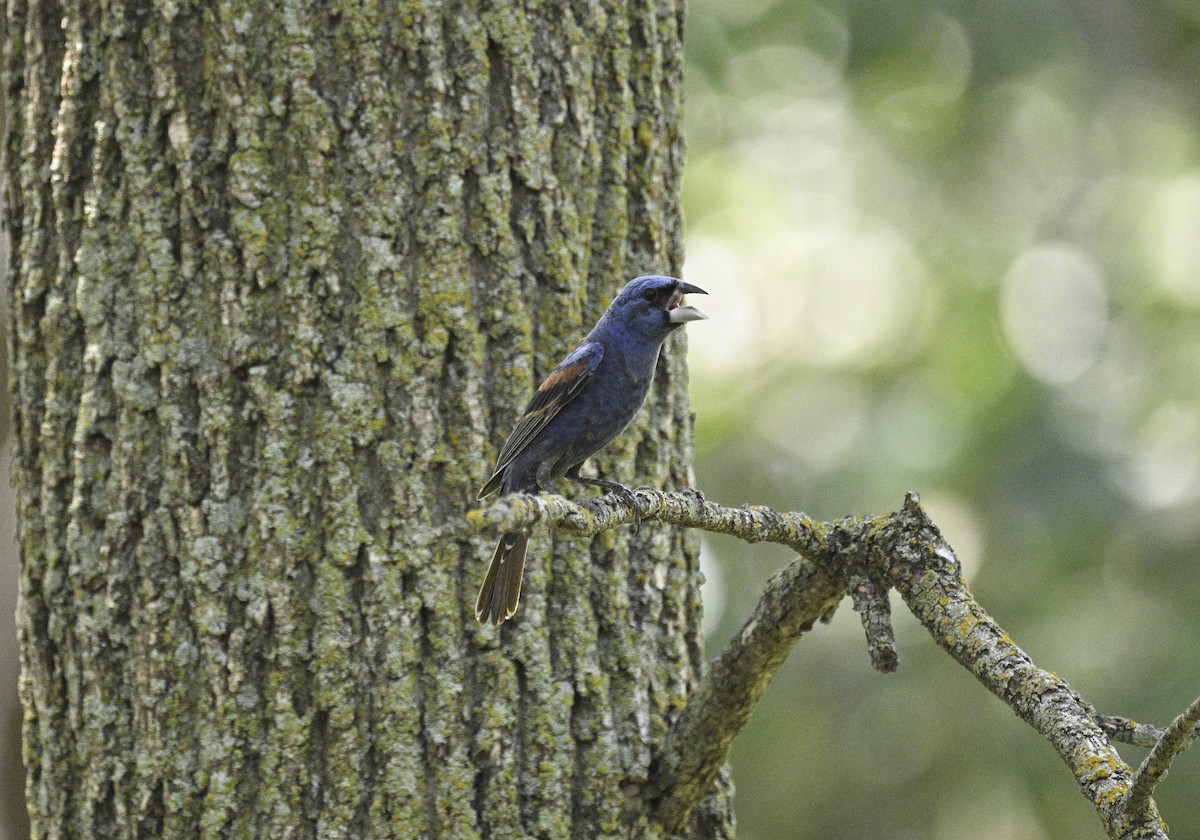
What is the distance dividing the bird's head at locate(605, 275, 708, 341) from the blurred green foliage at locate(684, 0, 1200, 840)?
10.2ft

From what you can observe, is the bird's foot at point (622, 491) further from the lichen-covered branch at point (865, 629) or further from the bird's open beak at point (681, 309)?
the bird's open beak at point (681, 309)

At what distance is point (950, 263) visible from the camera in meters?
8.79

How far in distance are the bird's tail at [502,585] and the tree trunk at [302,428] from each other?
64mm

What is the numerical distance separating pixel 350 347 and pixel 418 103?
57 cm

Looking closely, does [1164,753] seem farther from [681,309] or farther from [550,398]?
[681,309]

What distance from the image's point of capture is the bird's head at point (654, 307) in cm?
290

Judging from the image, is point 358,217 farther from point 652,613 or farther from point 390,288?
point 652,613

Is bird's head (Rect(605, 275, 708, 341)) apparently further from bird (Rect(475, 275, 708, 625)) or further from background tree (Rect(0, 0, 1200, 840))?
background tree (Rect(0, 0, 1200, 840))

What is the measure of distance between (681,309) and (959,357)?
5.27 m

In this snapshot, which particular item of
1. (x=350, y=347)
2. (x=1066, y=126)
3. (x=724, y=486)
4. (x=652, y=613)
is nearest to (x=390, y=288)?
(x=350, y=347)

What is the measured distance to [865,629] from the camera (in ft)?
7.13

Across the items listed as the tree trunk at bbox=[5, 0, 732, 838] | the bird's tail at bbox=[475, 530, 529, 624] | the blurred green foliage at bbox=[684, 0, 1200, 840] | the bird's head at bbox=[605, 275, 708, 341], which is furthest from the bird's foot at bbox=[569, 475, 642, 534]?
the blurred green foliage at bbox=[684, 0, 1200, 840]

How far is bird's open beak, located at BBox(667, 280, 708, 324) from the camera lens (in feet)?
9.93

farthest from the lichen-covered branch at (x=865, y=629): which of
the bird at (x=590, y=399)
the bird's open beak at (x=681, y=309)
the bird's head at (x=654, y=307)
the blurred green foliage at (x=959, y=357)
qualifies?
the blurred green foliage at (x=959, y=357)
